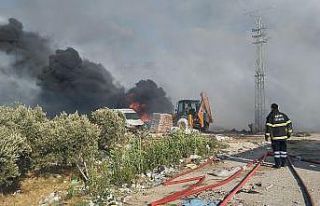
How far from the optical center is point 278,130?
1445cm

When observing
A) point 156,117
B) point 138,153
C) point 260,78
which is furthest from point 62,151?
point 260,78

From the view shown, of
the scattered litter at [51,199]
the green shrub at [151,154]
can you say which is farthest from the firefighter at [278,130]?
the scattered litter at [51,199]

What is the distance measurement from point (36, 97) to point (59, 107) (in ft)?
13.8

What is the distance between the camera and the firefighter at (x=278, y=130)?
568 inches

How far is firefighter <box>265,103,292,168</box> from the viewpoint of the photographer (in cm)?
1443

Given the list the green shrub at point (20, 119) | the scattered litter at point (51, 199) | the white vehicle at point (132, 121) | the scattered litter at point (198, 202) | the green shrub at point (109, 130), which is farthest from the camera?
the white vehicle at point (132, 121)

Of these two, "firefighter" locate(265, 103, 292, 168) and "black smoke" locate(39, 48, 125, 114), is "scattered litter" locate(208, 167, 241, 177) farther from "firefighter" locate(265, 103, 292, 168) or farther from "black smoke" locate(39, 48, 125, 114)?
"black smoke" locate(39, 48, 125, 114)

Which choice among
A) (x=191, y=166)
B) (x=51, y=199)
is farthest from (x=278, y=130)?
(x=51, y=199)

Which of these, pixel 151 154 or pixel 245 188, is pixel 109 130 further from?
pixel 245 188

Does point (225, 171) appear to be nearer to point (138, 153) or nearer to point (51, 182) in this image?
point (138, 153)

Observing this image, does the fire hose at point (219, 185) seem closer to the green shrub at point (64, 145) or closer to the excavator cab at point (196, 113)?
the green shrub at point (64, 145)

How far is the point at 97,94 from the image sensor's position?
193 feet

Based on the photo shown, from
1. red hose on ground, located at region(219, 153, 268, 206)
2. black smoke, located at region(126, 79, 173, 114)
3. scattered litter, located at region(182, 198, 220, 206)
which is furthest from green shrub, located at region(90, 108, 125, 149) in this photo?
black smoke, located at region(126, 79, 173, 114)

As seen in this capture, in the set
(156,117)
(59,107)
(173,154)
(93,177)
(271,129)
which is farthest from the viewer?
(59,107)
